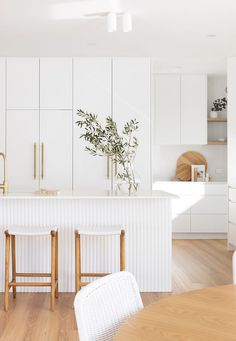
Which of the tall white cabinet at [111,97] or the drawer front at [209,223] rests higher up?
the tall white cabinet at [111,97]

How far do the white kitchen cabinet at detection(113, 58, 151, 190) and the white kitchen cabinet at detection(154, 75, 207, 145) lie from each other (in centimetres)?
157

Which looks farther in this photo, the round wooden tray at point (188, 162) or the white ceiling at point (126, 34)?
the round wooden tray at point (188, 162)

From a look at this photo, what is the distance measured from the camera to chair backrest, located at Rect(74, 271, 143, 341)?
1509 millimetres

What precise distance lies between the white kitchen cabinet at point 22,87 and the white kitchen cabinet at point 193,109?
2.62 m

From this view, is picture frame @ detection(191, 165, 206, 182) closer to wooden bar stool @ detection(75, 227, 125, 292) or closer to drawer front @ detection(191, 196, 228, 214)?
drawer front @ detection(191, 196, 228, 214)

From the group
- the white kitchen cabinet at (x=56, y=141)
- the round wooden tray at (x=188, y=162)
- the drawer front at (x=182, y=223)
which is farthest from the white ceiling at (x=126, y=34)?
the drawer front at (x=182, y=223)

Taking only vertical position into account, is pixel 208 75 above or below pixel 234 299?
above

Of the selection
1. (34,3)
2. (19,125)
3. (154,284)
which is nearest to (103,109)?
(19,125)

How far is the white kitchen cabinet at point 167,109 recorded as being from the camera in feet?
25.7

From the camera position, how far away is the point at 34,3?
4.32 m

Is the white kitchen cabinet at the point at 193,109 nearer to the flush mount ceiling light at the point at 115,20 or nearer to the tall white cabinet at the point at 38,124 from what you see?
the tall white cabinet at the point at 38,124

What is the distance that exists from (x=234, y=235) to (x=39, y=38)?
3.49m

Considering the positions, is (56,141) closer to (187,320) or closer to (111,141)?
(111,141)

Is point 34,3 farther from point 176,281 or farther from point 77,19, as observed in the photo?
point 176,281
